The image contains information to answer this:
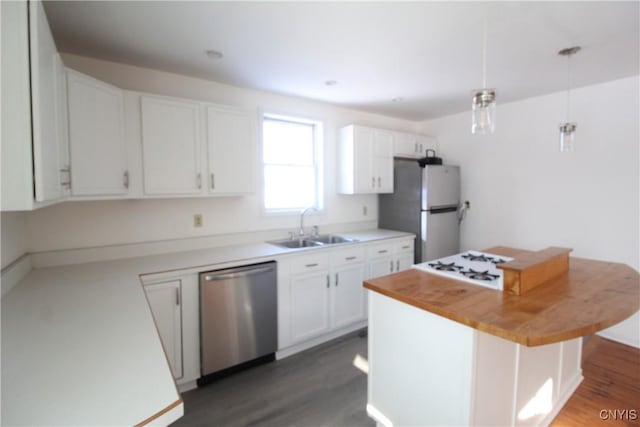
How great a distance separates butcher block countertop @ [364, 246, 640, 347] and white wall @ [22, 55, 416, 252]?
1.70m

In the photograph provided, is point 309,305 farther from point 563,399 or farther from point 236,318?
point 563,399

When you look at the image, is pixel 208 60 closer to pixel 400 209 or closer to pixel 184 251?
pixel 184 251

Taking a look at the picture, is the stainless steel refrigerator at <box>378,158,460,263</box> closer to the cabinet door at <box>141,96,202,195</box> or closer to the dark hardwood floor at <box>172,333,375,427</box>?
the dark hardwood floor at <box>172,333,375,427</box>

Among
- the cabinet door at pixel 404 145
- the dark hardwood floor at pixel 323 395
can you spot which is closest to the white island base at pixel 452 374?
the dark hardwood floor at pixel 323 395

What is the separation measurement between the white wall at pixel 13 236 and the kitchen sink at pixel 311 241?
5.94 feet

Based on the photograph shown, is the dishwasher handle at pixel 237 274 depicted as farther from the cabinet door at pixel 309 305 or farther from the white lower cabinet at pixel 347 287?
the white lower cabinet at pixel 347 287

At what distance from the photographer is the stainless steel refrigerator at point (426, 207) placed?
347 centimetres

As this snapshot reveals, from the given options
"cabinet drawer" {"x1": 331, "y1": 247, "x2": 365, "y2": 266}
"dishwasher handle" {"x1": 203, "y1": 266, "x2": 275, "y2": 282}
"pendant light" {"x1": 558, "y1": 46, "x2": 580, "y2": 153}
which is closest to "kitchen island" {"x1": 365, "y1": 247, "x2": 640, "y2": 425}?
"pendant light" {"x1": 558, "y1": 46, "x2": 580, "y2": 153}

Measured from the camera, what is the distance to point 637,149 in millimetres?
2736

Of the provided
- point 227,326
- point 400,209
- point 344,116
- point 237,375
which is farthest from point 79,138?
point 400,209

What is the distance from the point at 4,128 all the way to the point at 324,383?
2306mm

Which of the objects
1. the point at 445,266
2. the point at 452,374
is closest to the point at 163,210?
the point at 445,266

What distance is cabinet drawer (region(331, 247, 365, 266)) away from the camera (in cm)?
291

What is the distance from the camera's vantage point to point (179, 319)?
2127mm
